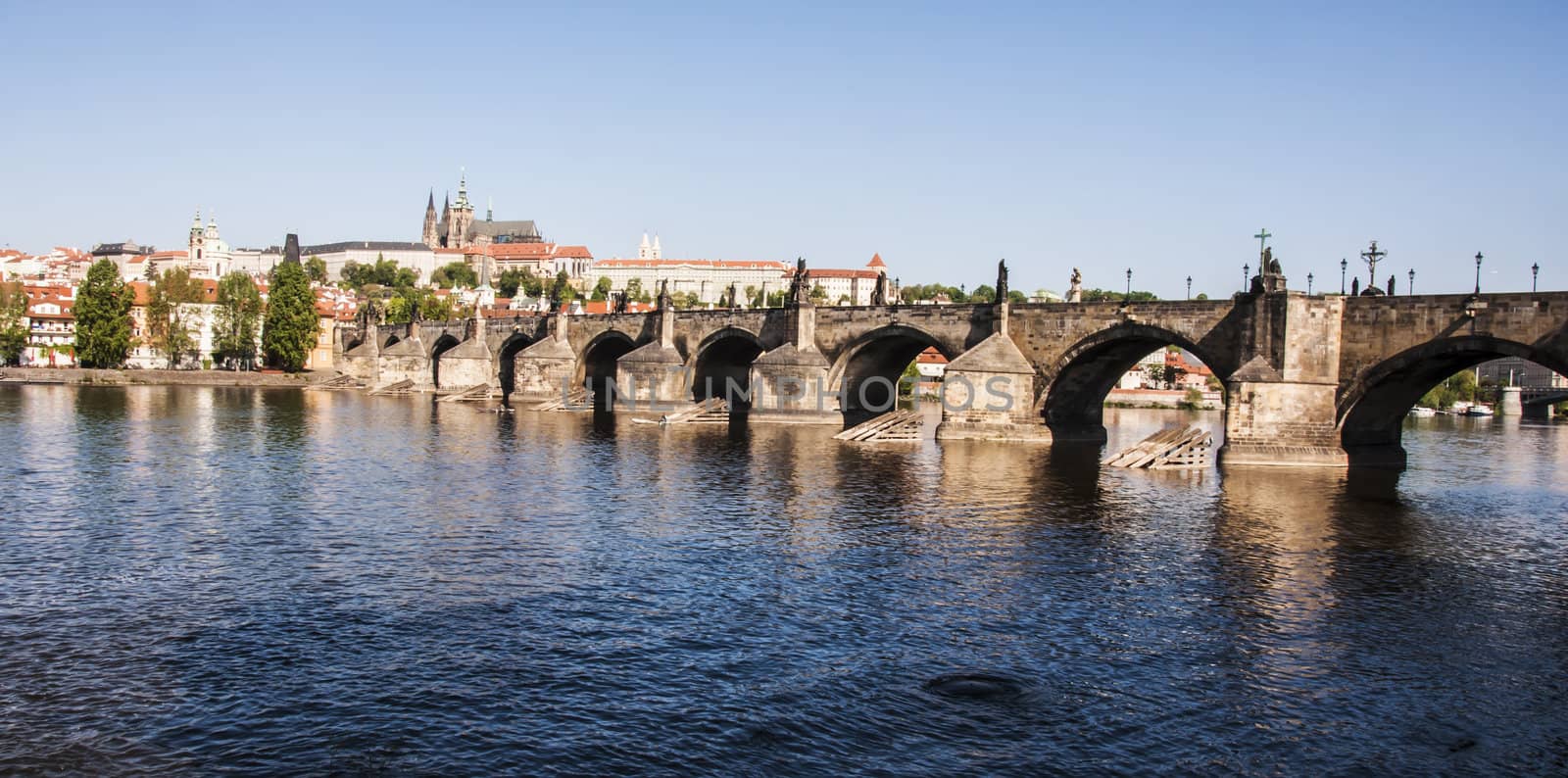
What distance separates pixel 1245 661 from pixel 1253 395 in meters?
27.1

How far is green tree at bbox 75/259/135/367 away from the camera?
10919cm

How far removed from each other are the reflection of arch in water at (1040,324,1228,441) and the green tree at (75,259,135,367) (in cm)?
9338

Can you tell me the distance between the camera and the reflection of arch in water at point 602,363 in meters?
85.3

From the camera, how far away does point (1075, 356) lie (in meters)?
52.9

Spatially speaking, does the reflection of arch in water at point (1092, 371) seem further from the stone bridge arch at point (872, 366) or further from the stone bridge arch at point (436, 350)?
the stone bridge arch at point (436, 350)

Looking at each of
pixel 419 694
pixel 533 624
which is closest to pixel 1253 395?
pixel 533 624

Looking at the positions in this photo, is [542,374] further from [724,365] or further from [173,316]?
[173,316]

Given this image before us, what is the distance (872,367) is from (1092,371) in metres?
15.5

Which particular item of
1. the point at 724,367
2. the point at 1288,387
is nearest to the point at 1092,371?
the point at 1288,387

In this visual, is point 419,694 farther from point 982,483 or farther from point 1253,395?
point 1253,395

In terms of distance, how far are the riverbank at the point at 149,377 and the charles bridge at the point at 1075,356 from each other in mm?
41571

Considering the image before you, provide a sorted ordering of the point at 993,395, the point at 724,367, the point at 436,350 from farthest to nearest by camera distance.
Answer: the point at 436,350, the point at 724,367, the point at 993,395

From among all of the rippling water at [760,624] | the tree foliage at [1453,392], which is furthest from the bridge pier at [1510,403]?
the rippling water at [760,624]

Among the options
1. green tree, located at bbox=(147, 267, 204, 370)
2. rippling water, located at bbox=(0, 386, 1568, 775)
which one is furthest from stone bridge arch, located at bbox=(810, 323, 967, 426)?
green tree, located at bbox=(147, 267, 204, 370)
